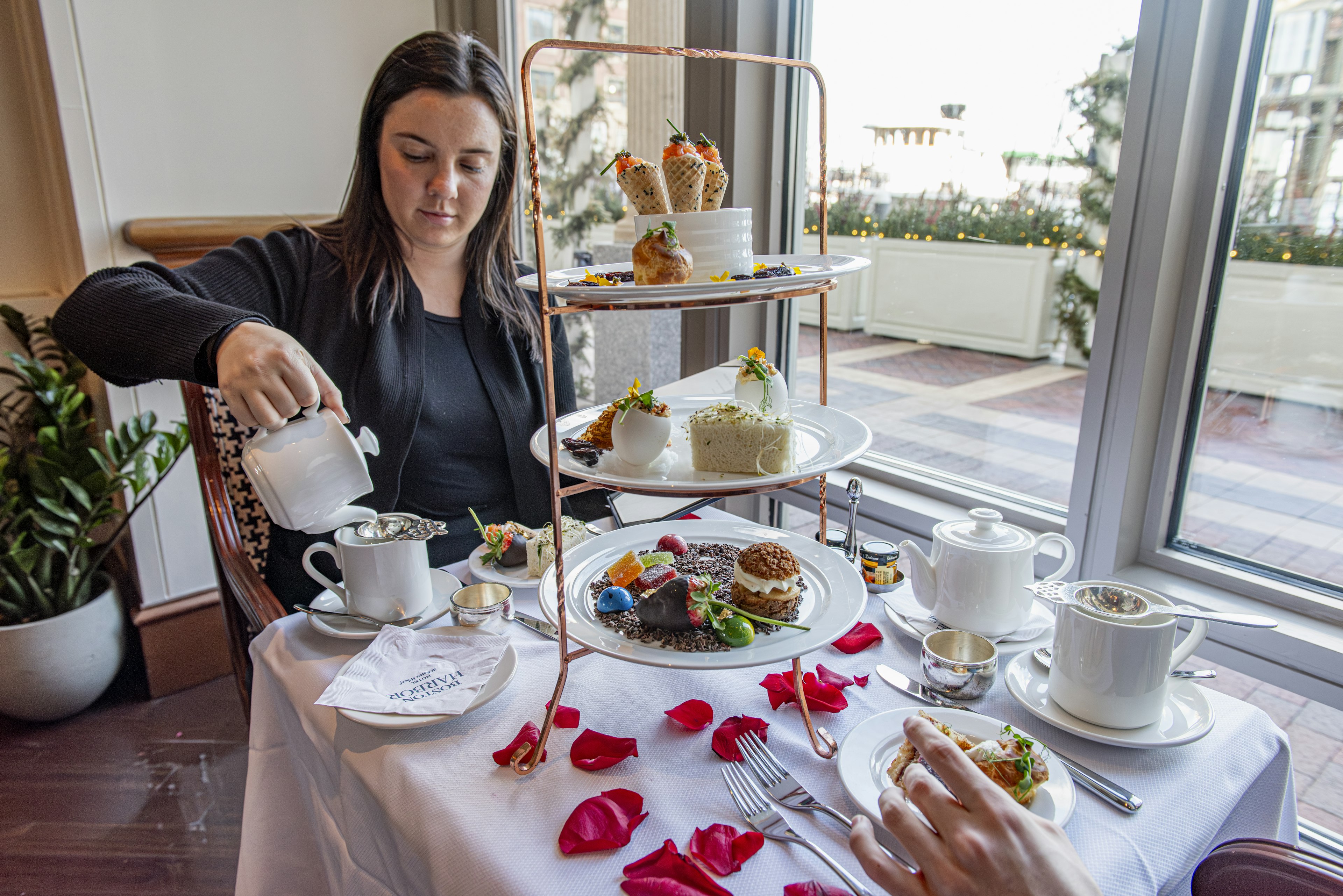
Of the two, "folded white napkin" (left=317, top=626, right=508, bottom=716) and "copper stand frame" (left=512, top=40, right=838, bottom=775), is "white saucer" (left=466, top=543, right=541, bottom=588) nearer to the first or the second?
"folded white napkin" (left=317, top=626, right=508, bottom=716)

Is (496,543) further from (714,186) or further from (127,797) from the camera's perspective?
(127,797)

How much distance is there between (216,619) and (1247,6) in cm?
306

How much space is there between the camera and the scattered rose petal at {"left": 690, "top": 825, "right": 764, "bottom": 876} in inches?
29.3

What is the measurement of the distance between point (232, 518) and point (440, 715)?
0.89 m

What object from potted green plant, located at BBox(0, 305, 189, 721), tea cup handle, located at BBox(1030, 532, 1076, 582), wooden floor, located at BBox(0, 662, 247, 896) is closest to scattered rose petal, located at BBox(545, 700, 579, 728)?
tea cup handle, located at BBox(1030, 532, 1076, 582)

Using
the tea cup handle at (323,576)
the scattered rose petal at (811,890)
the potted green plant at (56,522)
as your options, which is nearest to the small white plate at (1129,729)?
the scattered rose petal at (811,890)

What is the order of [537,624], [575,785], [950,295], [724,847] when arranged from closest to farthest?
1. [724,847]
2. [575,785]
3. [537,624]
4. [950,295]

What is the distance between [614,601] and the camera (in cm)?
94

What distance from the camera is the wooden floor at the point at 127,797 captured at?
1808mm

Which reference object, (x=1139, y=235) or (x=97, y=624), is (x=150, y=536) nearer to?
(x=97, y=624)

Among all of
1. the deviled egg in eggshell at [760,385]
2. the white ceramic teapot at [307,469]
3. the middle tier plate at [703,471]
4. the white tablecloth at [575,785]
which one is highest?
the deviled egg in eggshell at [760,385]

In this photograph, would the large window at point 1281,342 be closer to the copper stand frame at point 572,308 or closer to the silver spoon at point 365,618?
the copper stand frame at point 572,308

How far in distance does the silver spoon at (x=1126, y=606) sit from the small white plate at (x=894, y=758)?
173 millimetres

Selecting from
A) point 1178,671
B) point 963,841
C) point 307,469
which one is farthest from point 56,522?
point 1178,671
